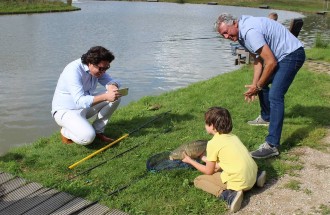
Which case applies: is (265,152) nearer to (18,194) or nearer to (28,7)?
(18,194)

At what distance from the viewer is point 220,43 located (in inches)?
778

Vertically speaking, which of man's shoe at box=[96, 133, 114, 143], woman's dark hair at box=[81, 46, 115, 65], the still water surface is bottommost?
the still water surface

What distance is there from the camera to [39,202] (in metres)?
3.77

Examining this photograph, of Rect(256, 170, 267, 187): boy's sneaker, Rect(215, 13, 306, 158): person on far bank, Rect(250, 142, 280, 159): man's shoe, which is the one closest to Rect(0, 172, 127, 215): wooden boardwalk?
Rect(256, 170, 267, 187): boy's sneaker

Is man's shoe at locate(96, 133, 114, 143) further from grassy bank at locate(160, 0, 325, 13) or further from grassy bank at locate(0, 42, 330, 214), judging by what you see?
grassy bank at locate(160, 0, 325, 13)

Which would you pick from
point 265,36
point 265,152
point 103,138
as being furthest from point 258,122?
point 103,138

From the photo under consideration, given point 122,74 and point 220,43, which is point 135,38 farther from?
point 122,74

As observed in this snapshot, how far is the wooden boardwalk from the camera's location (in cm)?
359

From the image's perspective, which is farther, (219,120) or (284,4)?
(284,4)

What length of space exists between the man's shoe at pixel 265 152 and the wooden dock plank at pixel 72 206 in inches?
78.8

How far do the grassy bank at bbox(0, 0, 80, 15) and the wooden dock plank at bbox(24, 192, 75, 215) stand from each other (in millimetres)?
34461

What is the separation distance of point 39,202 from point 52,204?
14cm

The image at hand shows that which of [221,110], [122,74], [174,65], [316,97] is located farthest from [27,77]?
[221,110]

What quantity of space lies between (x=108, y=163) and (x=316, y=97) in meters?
4.65
